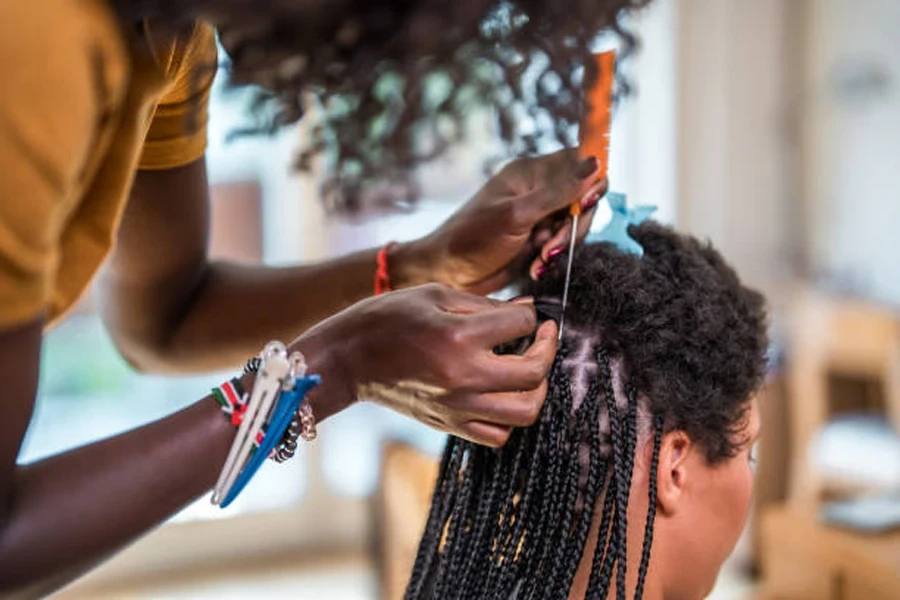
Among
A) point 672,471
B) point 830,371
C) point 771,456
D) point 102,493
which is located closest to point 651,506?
point 672,471

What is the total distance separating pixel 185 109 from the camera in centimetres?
92

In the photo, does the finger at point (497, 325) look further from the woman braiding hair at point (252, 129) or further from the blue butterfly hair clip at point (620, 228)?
the blue butterfly hair clip at point (620, 228)

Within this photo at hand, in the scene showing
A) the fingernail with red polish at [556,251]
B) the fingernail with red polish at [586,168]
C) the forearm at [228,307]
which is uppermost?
the fingernail with red polish at [586,168]

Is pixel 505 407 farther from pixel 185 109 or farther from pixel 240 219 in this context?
pixel 240 219

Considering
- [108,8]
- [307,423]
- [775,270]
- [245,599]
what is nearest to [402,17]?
[108,8]

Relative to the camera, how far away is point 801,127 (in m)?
3.07

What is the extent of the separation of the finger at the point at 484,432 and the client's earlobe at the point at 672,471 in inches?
7.0

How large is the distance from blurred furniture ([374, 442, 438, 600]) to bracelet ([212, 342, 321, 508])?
0.99 meters

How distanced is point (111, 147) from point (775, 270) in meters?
2.63

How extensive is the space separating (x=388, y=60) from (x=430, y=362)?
0.22 meters

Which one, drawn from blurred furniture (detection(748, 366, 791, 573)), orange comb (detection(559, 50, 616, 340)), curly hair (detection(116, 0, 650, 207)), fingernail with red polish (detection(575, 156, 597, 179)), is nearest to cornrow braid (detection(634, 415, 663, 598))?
orange comb (detection(559, 50, 616, 340))

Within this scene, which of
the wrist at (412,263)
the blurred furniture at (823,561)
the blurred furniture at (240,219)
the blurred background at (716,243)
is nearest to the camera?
the wrist at (412,263)

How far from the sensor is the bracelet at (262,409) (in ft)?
2.46

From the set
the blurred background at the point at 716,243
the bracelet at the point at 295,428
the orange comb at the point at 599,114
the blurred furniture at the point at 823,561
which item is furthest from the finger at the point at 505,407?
the blurred background at the point at 716,243
